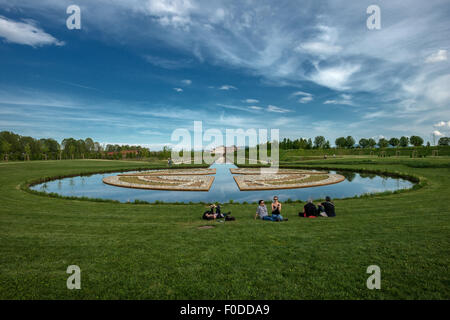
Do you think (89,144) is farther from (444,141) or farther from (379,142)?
(444,141)

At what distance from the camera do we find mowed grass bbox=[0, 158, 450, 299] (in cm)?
382

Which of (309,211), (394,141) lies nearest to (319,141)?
(394,141)

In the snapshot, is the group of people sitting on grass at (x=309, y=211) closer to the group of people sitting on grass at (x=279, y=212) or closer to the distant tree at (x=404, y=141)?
the group of people sitting on grass at (x=279, y=212)

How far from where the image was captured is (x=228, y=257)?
5105mm

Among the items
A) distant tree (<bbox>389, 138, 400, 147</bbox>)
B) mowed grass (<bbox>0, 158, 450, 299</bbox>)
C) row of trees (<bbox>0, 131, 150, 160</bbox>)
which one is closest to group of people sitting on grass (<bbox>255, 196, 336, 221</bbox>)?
mowed grass (<bbox>0, 158, 450, 299</bbox>)

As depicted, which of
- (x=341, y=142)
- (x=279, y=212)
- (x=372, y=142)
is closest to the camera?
(x=279, y=212)

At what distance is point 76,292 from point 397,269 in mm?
6353

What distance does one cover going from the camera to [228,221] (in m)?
9.03

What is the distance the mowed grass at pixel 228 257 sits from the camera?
3.82 meters

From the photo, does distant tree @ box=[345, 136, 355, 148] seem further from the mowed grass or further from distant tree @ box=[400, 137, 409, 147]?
the mowed grass

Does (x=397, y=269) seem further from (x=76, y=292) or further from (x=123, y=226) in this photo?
(x=123, y=226)

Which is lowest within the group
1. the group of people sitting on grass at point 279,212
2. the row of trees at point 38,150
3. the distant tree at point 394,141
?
the group of people sitting on grass at point 279,212

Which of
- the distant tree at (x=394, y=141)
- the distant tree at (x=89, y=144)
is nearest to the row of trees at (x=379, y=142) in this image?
the distant tree at (x=394, y=141)
